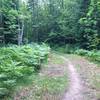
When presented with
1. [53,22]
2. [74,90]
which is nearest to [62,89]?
[74,90]

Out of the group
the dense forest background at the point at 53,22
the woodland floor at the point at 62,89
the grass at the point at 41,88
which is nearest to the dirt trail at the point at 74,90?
the woodland floor at the point at 62,89

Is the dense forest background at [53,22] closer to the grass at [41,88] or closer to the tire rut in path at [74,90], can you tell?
the tire rut in path at [74,90]

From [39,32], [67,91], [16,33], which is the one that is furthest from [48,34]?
[67,91]

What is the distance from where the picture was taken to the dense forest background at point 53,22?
3084 cm

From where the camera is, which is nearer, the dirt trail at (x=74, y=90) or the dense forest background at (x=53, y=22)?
the dirt trail at (x=74, y=90)

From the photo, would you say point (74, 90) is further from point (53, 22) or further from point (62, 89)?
point (53, 22)

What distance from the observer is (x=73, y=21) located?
37625 mm

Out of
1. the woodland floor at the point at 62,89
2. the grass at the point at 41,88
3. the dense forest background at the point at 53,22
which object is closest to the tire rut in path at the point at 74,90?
the woodland floor at the point at 62,89

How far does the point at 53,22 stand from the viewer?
44500 mm

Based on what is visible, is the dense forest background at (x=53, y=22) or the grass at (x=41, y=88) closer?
the grass at (x=41, y=88)

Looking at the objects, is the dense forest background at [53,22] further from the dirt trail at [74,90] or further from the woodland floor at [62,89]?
the woodland floor at [62,89]

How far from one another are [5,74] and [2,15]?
21.2 meters

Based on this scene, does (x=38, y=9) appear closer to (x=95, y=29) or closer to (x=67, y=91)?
(x=95, y=29)

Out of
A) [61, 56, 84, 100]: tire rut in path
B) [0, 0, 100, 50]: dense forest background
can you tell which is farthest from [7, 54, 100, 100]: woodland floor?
[0, 0, 100, 50]: dense forest background
